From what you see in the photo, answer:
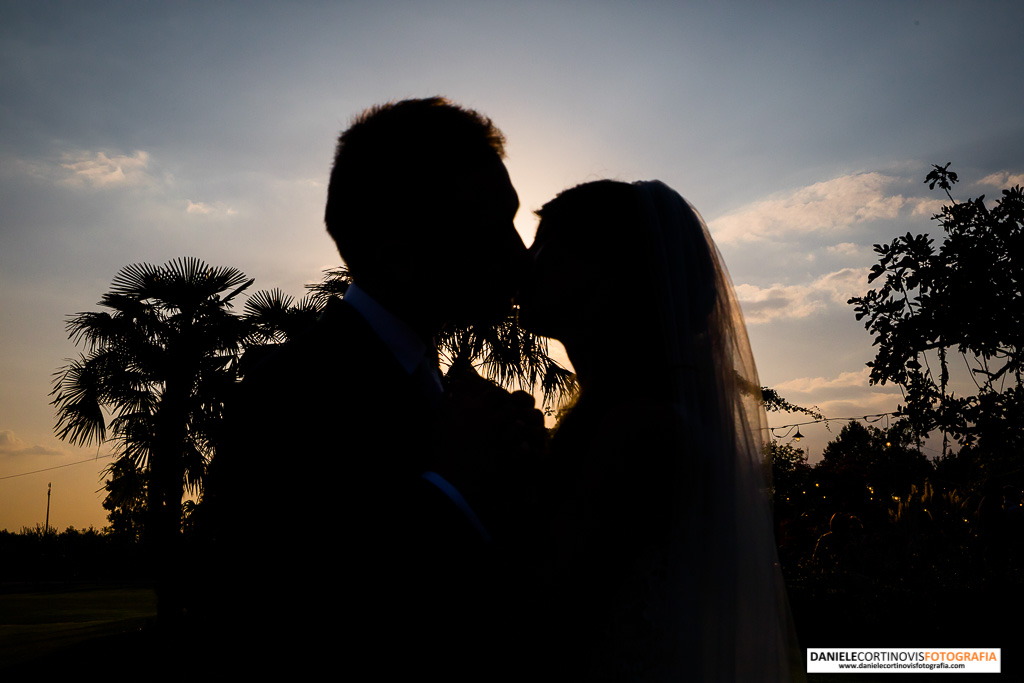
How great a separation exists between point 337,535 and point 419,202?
1075 millimetres

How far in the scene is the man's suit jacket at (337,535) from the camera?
5.18 ft

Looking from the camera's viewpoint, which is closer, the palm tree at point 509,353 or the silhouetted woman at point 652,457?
the silhouetted woman at point 652,457

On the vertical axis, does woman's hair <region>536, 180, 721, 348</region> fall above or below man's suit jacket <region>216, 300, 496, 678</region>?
above

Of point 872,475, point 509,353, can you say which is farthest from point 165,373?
point 872,475

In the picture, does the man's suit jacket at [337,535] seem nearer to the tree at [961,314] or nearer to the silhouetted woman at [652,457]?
the silhouetted woman at [652,457]

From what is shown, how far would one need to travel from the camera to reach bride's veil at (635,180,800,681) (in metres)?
2.39

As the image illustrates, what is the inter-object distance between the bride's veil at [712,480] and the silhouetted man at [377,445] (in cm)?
83

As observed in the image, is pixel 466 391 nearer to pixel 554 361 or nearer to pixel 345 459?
pixel 345 459

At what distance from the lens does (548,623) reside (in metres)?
2.05

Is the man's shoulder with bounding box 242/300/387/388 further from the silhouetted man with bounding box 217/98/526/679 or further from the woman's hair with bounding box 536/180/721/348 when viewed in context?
the woman's hair with bounding box 536/180/721/348

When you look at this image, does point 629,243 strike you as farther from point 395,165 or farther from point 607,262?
point 395,165

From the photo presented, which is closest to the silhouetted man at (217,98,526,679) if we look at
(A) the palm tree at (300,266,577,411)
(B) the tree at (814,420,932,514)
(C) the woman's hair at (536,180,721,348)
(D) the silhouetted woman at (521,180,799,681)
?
(D) the silhouetted woman at (521,180,799,681)

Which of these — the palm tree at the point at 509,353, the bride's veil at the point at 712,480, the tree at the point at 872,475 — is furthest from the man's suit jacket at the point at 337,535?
the tree at the point at 872,475

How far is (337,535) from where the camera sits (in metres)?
1.61
